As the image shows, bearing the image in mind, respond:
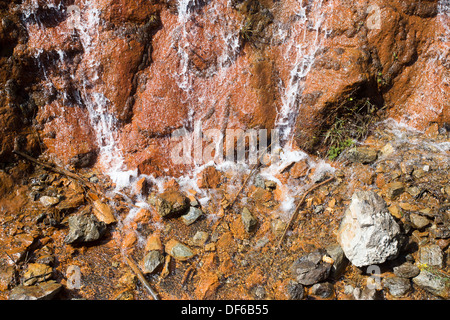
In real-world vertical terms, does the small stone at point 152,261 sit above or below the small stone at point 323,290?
above

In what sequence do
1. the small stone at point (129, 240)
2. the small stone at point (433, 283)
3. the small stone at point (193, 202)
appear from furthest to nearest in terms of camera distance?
the small stone at point (193, 202) → the small stone at point (129, 240) → the small stone at point (433, 283)

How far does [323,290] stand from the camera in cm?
313

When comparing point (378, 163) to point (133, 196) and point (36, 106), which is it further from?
point (36, 106)

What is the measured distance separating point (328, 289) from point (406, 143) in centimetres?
238

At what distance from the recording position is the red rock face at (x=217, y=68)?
4055mm

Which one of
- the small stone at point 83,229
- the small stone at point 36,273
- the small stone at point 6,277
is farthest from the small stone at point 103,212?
the small stone at point 6,277

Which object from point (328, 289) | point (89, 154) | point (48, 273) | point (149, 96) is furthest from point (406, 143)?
point (48, 273)

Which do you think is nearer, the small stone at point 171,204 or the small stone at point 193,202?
the small stone at point 171,204

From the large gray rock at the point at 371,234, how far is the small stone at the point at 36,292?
3.08 meters

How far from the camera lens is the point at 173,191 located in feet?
13.5

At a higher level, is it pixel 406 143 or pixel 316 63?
pixel 316 63

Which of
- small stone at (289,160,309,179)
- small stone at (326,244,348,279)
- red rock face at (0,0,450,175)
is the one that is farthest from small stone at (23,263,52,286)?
small stone at (289,160,309,179)

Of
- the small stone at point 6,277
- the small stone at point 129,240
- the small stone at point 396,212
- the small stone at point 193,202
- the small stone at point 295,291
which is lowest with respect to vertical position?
the small stone at point 295,291

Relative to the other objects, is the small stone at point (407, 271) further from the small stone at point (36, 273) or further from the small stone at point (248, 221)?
the small stone at point (36, 273)
